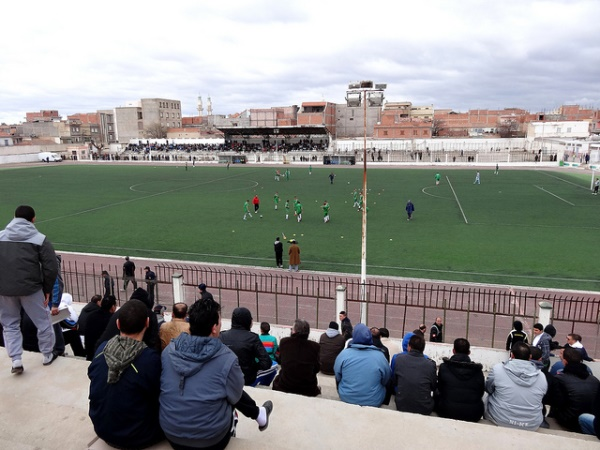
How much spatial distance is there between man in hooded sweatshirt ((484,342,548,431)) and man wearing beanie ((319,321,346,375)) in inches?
112

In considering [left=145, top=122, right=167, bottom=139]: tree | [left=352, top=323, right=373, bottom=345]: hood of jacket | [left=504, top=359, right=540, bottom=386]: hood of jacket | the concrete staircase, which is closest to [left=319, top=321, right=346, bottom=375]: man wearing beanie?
[left=352, top=323, right=373, bottom=345]: hood of jacket

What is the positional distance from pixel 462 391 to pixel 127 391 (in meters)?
3.80

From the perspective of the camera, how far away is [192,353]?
331cm

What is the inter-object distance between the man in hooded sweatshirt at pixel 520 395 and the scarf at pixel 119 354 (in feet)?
13.4

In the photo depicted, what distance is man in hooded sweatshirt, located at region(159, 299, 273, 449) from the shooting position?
10.8 ft

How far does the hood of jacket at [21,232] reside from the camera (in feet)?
16.1

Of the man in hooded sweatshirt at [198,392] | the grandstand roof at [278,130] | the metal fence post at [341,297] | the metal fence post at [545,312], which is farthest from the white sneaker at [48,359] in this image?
the grandstand roof at [278,130]

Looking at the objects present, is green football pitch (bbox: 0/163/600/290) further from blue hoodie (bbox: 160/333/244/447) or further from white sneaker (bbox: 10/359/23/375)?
blue hoodie (bbox: 160/333/244/447)

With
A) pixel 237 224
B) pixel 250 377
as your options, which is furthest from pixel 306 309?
pixel 237 224

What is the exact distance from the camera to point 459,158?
72438mm

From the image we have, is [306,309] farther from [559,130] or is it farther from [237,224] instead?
[559,130]

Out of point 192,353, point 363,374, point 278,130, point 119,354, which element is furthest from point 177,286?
point 278,130

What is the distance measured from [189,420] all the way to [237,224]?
71.9 feet

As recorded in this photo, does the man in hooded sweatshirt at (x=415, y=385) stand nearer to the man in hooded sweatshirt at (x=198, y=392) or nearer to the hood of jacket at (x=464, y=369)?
the hood of jacket at (x=464, y=369)
